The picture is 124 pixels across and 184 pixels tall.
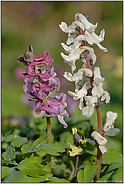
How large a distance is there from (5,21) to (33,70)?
4054 millimetres

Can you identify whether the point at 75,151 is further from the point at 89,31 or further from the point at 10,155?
the point at 89,31

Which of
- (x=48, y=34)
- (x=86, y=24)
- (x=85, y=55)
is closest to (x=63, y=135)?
(x=85, y=55)

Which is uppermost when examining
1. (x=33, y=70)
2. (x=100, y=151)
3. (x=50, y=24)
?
(x=50, y=24)

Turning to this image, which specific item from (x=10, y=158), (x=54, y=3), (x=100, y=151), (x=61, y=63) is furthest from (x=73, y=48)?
(x=54, y=3)

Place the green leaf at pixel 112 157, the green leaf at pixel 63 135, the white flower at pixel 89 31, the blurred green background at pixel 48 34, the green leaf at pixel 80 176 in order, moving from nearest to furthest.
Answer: the white flower at pixel 89 31
the green leaf at pixel 80 176
the green leaf at pixel 112 157
the green leaf at pixel 63 135
the blurred green background at pixel 48 34

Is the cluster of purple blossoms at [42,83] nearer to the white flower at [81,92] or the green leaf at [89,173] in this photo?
the white flower at [81,92]

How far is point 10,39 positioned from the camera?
414 cm

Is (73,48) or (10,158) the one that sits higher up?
(73,48)

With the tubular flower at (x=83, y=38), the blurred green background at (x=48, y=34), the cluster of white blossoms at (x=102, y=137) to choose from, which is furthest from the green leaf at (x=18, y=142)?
the blurred green background at (x=48, y=34)

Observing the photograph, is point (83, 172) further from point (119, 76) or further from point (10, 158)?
point (119, 76)

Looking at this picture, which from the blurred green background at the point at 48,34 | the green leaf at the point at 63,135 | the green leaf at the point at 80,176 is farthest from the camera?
the blurred green background at the point at 48,34

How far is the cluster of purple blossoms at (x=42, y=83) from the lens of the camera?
890 mm

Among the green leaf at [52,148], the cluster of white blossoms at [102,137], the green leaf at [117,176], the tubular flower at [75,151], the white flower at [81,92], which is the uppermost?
the white flower at [81,92]

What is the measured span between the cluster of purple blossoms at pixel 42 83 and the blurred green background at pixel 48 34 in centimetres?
159
